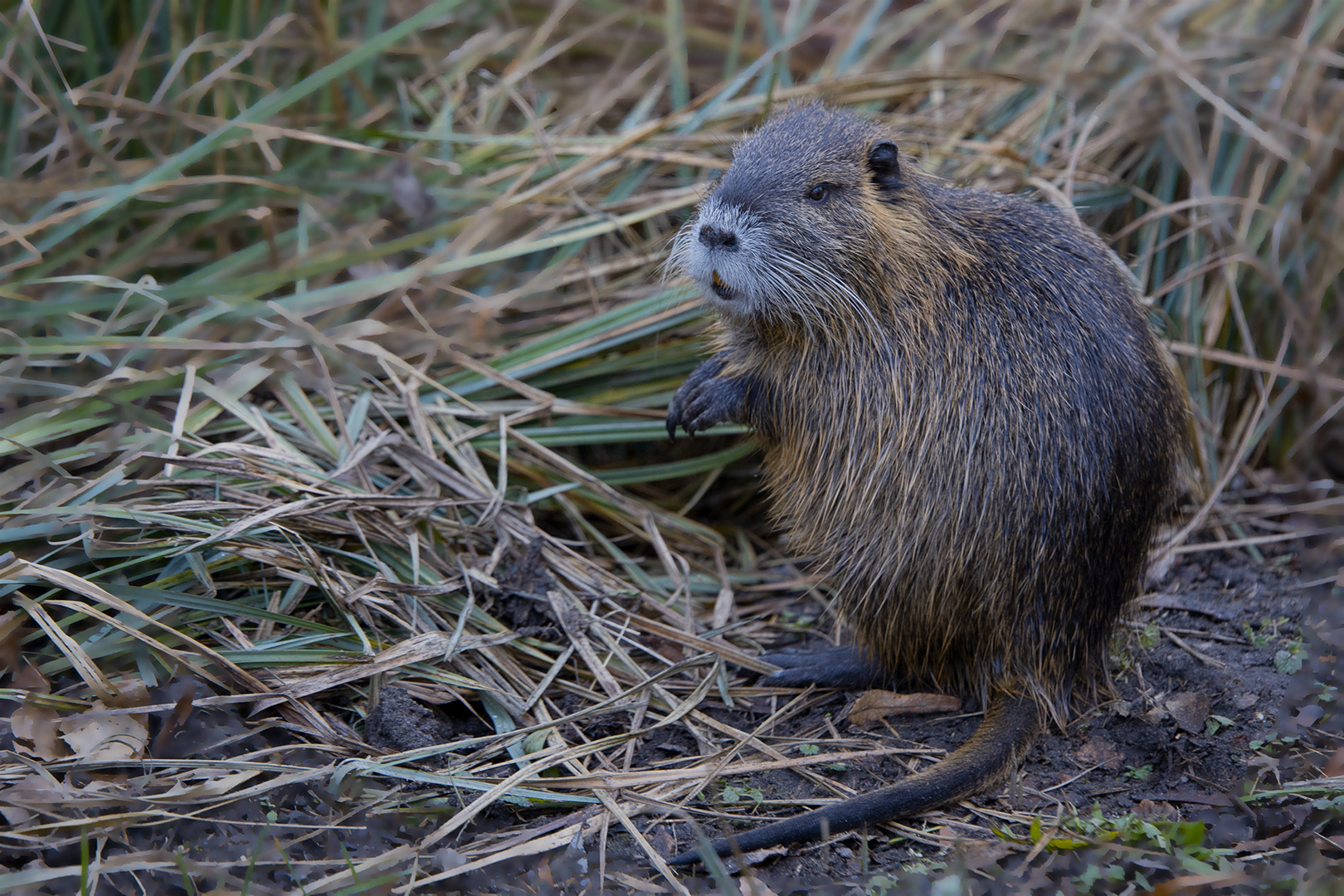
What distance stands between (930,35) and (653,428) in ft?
8.06

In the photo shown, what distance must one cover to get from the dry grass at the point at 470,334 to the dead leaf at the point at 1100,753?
664 millimetres

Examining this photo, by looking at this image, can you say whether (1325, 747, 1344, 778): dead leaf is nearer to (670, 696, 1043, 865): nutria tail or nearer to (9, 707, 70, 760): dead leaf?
(670, 696, 1043, 865): nutria tail

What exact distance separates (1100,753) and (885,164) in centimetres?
165

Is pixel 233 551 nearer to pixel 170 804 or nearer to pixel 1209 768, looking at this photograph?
pixel 170 804

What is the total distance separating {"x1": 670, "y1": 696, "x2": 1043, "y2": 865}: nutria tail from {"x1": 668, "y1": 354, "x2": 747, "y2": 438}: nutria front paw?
1.08 metres

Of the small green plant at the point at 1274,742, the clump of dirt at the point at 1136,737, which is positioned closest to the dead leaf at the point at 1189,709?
the clump of dirt at the point at 1136,737

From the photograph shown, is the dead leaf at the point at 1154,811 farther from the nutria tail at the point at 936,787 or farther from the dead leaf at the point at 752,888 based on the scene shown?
the dead leaf at the point at 752,888

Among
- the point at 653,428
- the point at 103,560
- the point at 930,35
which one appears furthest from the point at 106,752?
the point at 930,35

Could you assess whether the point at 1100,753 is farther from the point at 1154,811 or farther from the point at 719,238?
the point at 719,238

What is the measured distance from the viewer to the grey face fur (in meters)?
2.77

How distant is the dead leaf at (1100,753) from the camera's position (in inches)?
→ 105

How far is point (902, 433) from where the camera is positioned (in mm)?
2777

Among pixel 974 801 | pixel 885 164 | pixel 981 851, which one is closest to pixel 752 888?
pixel 981 851

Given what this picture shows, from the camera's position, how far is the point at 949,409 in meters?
2.74
